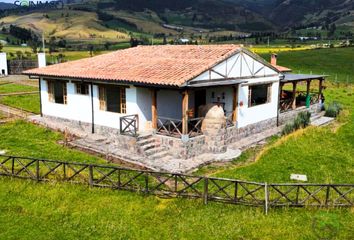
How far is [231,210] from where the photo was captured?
511 inches

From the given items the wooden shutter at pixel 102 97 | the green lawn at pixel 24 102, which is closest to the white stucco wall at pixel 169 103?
the wooden shutter at pixel 102 97

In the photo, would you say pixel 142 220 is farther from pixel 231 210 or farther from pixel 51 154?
pixel 51 154

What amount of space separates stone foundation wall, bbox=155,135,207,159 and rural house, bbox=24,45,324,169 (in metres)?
0.05

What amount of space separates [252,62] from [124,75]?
7.82 m

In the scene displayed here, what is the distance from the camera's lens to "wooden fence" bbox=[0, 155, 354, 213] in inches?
516

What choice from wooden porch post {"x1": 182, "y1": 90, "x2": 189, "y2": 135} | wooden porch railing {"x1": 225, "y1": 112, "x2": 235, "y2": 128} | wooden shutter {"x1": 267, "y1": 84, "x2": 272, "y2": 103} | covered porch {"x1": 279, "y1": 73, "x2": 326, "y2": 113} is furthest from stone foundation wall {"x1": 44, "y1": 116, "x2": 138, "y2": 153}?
covered porch {"x1": 279, "y1": 73, "x2": 326, "y2": 113}

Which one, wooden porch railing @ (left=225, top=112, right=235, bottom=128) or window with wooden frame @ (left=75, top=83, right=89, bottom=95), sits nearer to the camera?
wooden porch railing @ (left=225, top=112, right=235, bottom=128)

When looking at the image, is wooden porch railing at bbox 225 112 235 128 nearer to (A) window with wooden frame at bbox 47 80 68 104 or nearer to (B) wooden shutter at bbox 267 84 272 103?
(B) wooden shutter at bbox 267 84 272 103

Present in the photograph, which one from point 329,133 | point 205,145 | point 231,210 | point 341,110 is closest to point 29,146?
point 205,145

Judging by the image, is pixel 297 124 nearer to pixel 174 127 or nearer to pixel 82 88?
pixel 174 127

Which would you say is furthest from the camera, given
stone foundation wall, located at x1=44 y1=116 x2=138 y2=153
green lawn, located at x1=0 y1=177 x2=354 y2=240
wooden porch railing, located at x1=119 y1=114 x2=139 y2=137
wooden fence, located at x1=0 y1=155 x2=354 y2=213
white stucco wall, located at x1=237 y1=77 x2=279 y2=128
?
white stucco wall, located at x1=237 y1=77 x2=279 y2=128

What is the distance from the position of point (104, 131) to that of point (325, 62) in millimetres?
52439

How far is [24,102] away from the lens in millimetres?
32344

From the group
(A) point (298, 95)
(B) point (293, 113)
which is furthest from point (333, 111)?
(A) point (298, 95)
